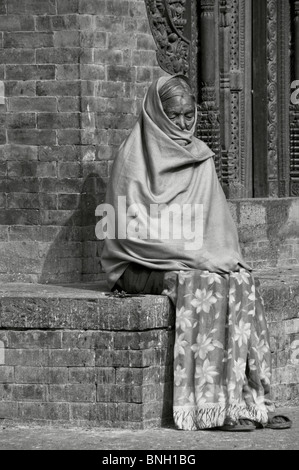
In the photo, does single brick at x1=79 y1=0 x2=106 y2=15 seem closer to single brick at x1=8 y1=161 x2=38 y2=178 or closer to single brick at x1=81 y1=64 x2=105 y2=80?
single brick at x1=81 y1=64 x2=105 y2=80

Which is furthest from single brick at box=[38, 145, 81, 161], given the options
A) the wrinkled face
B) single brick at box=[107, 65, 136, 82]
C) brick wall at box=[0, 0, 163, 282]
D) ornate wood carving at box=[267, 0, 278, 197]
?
ornate wood carving at box=[267, 0, 278, 197]

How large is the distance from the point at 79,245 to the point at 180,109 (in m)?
1.92

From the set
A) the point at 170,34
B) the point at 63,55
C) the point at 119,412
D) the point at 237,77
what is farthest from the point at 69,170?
the point at 237,77

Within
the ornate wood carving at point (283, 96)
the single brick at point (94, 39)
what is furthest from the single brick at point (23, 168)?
the ornate wood carving at point (283, 96)

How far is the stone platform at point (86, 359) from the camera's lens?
11820 mm

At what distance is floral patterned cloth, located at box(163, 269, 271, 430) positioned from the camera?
1182 centimetres

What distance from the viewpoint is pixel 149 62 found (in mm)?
14195

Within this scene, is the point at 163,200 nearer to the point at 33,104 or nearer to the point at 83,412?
the point at 83,412

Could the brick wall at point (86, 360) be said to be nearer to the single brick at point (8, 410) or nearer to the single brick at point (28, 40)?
the single brick at point (8, 410)

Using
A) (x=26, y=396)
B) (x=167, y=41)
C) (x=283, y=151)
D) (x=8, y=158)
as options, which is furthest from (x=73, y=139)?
(x=283, y=151)

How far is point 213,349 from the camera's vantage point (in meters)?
11.9

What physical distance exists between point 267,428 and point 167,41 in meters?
4.02

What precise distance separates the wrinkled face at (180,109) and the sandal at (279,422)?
81.8 inches

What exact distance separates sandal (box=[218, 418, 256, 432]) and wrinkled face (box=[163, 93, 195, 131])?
206cm
